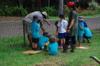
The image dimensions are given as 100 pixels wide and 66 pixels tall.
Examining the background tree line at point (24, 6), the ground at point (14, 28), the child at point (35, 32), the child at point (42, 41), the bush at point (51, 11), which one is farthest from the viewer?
the bush at point (51, 11)

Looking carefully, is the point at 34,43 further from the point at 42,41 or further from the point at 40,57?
the point at 40,57

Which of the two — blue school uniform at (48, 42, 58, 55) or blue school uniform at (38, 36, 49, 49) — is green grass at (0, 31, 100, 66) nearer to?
blue school uniform at (48, 42, 58, 55)

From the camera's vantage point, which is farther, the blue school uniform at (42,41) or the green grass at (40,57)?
the blue school uniform at (42,41)

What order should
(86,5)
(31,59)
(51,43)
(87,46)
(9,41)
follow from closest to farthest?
1. (31,59)
2. (51,43)
3. (87,46)
4. (9,41)
5. (86,5)

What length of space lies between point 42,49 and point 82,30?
112 inches

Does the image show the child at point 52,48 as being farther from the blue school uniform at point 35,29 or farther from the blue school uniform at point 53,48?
the blue school uniform at point 35,29

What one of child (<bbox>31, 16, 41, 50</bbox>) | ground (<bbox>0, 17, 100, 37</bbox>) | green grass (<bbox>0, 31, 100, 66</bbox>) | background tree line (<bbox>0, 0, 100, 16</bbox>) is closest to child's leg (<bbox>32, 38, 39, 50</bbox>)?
child (<bbox>31, 16, 41, 50</bbox>)

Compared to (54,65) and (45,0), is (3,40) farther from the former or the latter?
(45,0)

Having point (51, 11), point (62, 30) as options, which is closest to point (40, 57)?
point (62, 30)

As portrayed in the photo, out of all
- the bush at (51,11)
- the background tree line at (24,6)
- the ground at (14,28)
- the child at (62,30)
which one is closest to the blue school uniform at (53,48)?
the child at (62,30)

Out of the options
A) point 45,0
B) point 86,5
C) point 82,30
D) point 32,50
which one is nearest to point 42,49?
point 32,50

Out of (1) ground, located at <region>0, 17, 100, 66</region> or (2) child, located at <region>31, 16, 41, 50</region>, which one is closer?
(1) ground, located at <region>0, 17, 100, 66</region>

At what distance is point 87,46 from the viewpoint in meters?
16.5

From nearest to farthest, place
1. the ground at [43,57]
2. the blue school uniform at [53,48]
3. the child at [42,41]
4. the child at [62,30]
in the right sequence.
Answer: the ground at [43,57]
the blue school uniform at [53,48]
the child at [42,41]
the child at [62,30]
